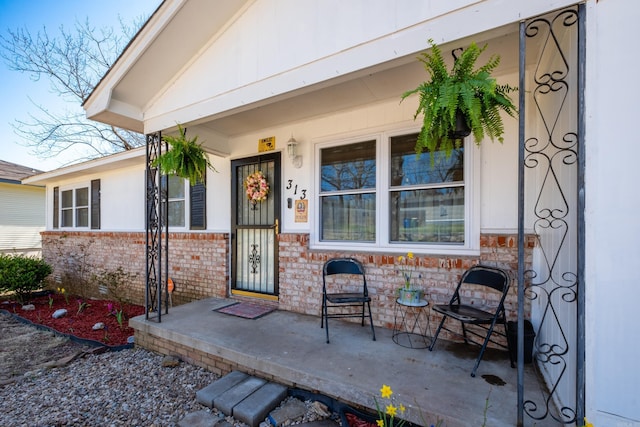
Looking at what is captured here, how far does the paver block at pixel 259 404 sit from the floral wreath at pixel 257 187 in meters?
2.42

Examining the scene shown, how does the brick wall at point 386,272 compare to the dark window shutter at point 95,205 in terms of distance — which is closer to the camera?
the brick wall at point 386,272

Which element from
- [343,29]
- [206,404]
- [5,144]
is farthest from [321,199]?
[5,144]

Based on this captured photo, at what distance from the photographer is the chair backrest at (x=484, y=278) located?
2398mm

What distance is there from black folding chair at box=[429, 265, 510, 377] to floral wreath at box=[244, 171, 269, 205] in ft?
8.59

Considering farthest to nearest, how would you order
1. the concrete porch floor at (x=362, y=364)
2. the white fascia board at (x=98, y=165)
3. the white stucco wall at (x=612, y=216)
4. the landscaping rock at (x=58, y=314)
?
the white fascia board at (x=98, y=165) < the landscaping rock at (x=58, y=314) < the concrete porch floor at (x=362, y=364) < the white stucco wall at (x=612, y=216)

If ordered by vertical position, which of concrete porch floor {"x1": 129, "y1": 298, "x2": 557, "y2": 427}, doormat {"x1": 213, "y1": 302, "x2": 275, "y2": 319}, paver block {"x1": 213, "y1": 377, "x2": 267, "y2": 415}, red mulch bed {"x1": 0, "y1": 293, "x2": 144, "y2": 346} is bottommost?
red mulch bed {"x1": 0, "y1": 293, "x2": 144, "y2": 346}

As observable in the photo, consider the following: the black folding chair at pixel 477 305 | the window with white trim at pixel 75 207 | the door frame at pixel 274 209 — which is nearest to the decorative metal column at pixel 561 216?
the black folding chair at pixel 477 305

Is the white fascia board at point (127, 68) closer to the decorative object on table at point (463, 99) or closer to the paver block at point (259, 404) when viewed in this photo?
the decorative object on table at point (463, 99)

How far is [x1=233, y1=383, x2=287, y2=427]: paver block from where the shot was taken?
2.06 meters

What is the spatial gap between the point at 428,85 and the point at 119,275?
654 cm

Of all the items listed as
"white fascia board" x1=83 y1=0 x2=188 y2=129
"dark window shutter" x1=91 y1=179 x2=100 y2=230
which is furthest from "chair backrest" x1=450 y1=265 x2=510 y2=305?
"dark window shutter" x1=91 y1=179 x2=100 y2=230

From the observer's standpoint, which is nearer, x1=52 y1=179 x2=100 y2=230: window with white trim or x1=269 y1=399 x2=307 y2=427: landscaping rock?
x1=269 y1=399 x2=307 y2=427: landscaping rock

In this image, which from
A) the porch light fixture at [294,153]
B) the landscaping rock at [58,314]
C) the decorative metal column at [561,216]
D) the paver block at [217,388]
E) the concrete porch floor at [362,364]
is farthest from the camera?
the landscaping rock at [58,314]

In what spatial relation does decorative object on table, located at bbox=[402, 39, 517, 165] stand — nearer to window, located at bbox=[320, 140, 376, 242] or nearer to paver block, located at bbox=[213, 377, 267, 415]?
window, located at bbox=[320, 140, 376, 242]
